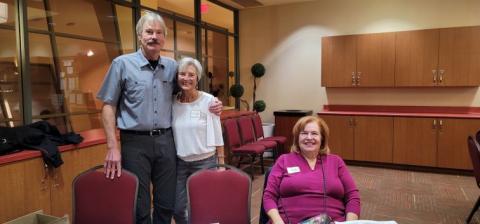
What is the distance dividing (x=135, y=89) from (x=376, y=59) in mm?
4719

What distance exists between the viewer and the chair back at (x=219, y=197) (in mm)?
2027

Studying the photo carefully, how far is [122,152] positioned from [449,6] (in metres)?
5.54

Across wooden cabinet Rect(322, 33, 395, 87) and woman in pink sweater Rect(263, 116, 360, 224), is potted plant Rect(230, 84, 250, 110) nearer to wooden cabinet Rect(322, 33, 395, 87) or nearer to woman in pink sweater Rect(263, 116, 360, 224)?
wooden cabinet Rect(322, 33, 395, 87)

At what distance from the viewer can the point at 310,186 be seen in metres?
1.97

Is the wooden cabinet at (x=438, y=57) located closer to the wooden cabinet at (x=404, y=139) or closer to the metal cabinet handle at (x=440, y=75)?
the metal cabinet handle at (x=440, y=75)

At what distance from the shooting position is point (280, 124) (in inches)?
251

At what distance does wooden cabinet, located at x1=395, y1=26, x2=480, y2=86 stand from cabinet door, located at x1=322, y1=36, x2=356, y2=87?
71 centimetres

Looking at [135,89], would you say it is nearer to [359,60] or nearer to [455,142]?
[359,60]

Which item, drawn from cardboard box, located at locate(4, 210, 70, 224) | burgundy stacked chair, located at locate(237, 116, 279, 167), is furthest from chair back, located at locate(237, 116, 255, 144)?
cardboard box, located at locate(4, 210, 70, 224)

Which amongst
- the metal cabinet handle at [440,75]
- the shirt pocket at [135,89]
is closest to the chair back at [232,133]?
the shirt pocket at [135,89]

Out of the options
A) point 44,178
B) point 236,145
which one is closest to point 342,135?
point 236,145

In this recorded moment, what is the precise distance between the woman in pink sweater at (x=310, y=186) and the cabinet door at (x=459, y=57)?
13.9ft

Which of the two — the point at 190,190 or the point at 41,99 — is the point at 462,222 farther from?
the point at 41,99

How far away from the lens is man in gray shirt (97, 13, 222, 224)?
81.8 inches
